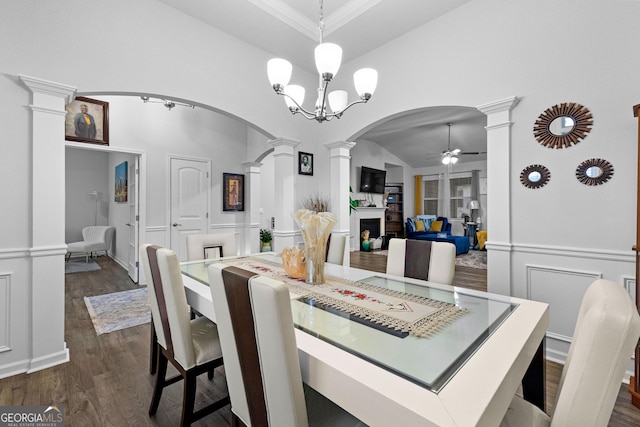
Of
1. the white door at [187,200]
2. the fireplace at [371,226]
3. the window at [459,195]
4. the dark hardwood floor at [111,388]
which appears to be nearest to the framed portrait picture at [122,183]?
the white door at [187,200]

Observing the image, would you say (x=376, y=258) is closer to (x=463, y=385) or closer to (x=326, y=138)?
(x=326, y=138)

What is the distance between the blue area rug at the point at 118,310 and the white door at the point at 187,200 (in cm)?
98

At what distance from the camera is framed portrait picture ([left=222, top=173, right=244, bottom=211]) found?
5.54 meters

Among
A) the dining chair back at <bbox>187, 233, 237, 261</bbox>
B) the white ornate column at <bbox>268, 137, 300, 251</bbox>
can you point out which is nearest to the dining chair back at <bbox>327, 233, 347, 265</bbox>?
the dining chair back at <bbox>187, 233, 237, 261</bbox>

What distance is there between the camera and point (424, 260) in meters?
2.03

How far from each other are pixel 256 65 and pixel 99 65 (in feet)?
5.22

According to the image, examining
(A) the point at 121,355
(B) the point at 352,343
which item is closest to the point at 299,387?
(B) the point at 352,343

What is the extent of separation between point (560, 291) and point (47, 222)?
390 centimetres

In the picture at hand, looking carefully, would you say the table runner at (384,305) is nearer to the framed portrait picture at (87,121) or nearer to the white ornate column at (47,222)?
the white ornate column at (47,222)

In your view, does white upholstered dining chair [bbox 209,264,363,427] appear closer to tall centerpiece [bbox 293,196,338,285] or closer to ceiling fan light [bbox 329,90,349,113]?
tall centerpiece [bbox 293,196,338,285]

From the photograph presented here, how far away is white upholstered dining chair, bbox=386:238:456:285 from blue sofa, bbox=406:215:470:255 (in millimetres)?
4990

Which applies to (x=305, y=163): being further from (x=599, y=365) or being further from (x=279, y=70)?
(x=599, y=365)

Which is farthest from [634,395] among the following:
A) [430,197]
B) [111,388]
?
[430,197]

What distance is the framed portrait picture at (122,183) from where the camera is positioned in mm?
5402
